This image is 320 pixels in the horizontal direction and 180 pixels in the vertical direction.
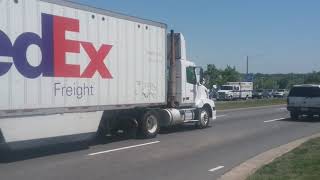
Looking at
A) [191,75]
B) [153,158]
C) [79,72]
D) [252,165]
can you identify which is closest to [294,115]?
[191,75]

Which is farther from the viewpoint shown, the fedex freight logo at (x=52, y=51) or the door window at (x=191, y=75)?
the door window at (x=191, y=75)

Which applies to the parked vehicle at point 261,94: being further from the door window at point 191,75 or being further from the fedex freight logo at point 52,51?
the fedex freight logo at point 52,51

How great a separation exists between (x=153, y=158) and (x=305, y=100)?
58.1ft

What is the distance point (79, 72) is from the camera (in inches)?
609

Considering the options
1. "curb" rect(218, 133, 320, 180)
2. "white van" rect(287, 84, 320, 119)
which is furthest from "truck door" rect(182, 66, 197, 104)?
"white van" rect(287, 84, 320, 119)

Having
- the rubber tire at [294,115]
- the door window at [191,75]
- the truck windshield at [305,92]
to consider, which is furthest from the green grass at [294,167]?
the rubber tire at [294,115]

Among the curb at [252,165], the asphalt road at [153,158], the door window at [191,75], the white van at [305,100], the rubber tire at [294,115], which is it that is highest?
the door window at [191,75]

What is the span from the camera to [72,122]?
15.2m

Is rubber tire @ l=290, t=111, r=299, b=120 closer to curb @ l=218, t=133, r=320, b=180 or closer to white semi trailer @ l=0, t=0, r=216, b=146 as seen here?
white semi trailer @ l=0, t=0, r=216, b=146

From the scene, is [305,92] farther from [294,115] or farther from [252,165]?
[252,165]

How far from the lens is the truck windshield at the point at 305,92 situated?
1185 inches

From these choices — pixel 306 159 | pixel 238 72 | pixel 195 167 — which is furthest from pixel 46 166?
pixel 238 72

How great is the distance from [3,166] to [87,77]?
4.09 m

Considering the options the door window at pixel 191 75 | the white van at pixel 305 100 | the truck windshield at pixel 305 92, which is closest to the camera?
the door window at pixel 191 75
